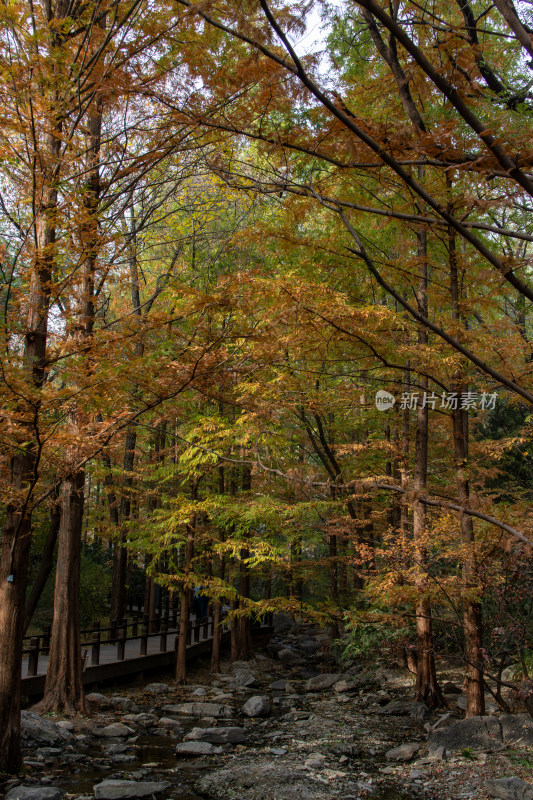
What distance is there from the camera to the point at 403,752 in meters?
8.14

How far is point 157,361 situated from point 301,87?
2.72 metres

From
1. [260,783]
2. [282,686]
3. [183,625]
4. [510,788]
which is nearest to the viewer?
[510,788]

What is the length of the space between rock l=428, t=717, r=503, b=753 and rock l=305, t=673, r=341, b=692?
612 cm

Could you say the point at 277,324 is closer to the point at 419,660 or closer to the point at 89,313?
the point at 89,313

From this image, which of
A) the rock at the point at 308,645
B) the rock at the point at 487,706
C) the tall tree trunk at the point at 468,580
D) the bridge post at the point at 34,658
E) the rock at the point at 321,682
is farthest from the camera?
the rock at the point at 308,645

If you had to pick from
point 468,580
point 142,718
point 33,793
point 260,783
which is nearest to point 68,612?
point 142,718

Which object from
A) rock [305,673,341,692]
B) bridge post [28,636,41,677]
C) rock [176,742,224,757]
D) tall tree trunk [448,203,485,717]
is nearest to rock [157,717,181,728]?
rock [176,742,224,757]

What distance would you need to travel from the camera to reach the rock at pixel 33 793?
5329mm

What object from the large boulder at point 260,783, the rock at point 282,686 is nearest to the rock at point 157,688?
the rock at point 282,686

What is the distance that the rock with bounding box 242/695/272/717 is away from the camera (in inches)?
429

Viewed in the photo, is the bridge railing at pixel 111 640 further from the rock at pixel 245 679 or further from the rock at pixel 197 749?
the rock at pixel 197 749

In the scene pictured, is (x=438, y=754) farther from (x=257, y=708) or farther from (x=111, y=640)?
(x=111, y=640)

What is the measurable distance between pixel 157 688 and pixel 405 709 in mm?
5254

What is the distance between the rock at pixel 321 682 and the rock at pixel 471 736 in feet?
20.1
